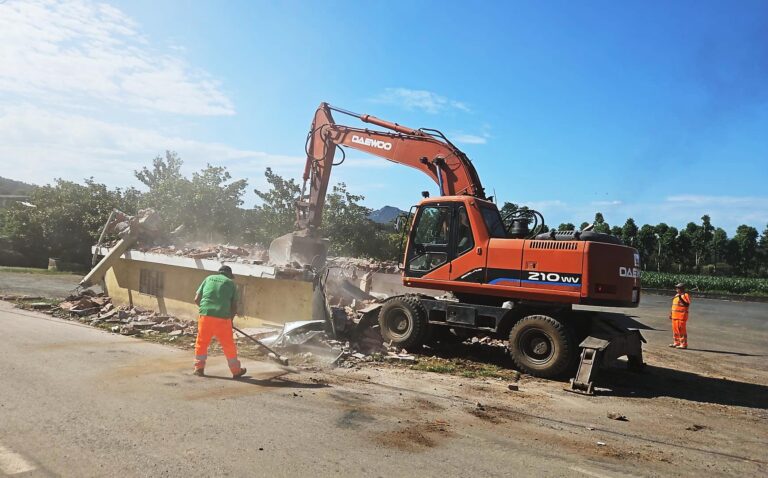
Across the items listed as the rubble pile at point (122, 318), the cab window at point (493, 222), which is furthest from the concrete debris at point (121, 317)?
the cab window at point (493, 222)

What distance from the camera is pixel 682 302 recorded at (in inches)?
473

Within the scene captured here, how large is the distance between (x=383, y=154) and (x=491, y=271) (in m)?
4.03

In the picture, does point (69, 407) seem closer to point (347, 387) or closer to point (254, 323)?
point (347, 387)

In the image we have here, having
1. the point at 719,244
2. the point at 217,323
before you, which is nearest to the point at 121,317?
the point at 217,323

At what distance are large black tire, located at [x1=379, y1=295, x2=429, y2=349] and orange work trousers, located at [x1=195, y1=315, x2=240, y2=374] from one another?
10.5ft

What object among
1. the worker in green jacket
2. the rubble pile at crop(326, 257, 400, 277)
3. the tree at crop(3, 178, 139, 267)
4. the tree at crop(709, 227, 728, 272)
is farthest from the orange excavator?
the tree at crop(709, 227, 728, 272)

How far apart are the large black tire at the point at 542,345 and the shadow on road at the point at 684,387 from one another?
33.4 inches

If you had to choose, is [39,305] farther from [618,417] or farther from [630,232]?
[630,232]

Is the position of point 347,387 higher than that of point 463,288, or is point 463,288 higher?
point 463,288

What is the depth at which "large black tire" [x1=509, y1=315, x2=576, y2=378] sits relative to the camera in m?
7.66

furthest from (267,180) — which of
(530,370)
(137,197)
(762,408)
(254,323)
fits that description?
(762,408)

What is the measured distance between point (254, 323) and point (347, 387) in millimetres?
4756

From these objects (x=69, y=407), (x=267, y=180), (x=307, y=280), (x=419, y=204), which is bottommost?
(x=69, y=407)

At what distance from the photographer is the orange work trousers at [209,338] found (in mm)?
6930
